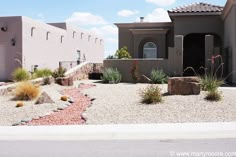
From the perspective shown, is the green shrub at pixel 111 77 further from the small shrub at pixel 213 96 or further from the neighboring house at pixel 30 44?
the small shrub at pixel 213 96

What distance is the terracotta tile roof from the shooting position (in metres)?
27.5

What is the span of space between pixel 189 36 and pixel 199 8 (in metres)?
2.52

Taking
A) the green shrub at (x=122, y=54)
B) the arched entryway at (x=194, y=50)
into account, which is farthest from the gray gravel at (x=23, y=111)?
the arched entryway at (x=194, y=50)

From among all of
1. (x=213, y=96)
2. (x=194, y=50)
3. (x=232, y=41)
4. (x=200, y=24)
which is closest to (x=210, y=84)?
(x=213, y=96)

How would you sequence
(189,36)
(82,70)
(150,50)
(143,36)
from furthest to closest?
1. (150,50)
2. (143,36)
3. (189,36)
4. (82,70)

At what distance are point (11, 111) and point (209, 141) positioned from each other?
7314 mm

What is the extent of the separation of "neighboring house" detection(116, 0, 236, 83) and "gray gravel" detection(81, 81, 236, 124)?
8829 mm

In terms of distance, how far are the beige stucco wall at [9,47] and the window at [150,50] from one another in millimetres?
9862

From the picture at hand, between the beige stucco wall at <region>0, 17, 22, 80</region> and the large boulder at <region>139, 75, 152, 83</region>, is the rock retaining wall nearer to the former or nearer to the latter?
the large boulder at <region>139, 75, 152, 83</region>

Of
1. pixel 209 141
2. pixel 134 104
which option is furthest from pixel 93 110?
pixel 209 141

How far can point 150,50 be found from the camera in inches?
1238

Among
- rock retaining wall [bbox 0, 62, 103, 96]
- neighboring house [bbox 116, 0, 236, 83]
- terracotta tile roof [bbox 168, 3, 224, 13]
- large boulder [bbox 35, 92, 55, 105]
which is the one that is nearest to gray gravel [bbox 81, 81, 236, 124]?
large boulder [bbox 35, 92, 55, 105]

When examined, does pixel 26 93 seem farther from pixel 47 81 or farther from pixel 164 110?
pixel 164 110

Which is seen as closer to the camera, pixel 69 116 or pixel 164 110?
pixel 164 110
